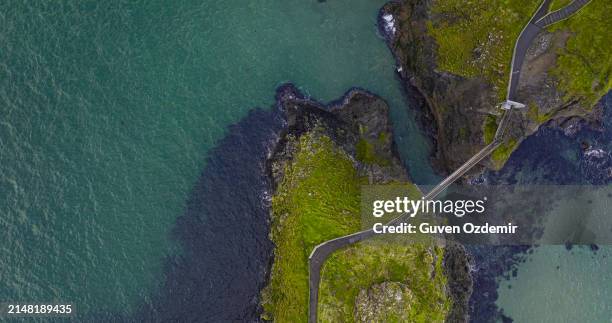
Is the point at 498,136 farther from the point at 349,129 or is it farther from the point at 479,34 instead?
the point at 349,129

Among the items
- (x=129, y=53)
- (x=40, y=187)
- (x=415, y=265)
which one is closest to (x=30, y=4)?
(x=129, y=53)

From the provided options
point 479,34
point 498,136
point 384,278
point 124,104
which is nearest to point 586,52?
point 479,34

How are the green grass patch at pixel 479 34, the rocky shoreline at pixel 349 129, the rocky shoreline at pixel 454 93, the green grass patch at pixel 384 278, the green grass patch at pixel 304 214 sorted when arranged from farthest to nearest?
the rocky shoreline at pixel 349 129 → the green grass patch at pixel 304 214 → the rocky shoreline at pixel 454 93 → the green grass patch at pixel 384 278 → the green grass patch at pixel 479 34

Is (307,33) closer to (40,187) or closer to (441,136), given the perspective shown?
(441,136)

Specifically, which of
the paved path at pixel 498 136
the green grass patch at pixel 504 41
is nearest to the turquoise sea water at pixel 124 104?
the green grass patch at pixel 504 41

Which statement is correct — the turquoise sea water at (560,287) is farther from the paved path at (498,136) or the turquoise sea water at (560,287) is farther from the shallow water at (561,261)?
the paved path at (498,136)
